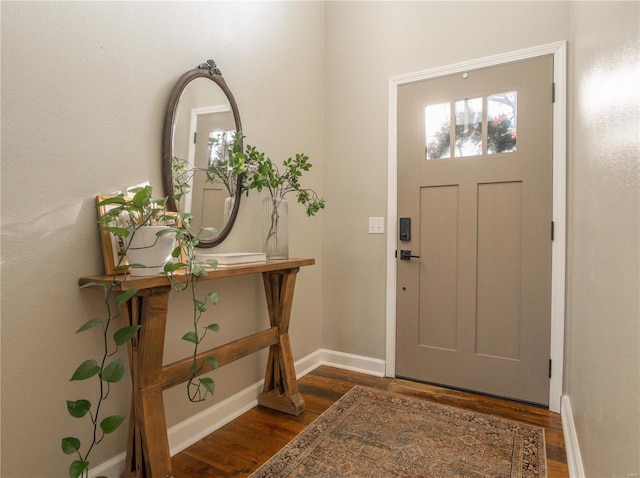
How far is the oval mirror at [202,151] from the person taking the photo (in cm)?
173

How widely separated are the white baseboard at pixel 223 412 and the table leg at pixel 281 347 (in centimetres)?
13

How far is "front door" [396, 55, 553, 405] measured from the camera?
2.30 metres

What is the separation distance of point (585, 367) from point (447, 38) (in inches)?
85.4

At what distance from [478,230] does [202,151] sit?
1755mm

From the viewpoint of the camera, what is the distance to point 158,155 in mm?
1692

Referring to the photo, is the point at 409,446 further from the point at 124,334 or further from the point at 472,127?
the point at 472,127

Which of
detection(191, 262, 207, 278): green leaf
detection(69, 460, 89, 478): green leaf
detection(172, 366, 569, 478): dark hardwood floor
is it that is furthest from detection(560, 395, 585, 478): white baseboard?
detection(69, 460, 89, 478): green leaf

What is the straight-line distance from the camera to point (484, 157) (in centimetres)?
244

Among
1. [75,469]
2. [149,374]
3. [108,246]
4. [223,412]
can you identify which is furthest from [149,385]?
[223,412]

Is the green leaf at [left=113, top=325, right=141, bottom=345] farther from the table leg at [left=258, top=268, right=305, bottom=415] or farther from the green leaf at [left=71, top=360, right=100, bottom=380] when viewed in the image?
the table leg at [left=258, top=268, right=305, bottom=415]

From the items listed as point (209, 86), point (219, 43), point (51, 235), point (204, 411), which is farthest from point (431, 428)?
point (219, 43)

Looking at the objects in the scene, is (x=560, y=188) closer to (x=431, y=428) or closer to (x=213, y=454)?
(x=431, y=428)

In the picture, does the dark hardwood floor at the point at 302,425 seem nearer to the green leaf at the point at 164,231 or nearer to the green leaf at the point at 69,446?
the green leaf at the point at 69,446

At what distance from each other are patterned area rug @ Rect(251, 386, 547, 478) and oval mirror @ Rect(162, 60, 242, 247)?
111 cm
